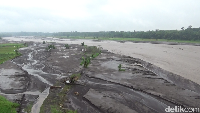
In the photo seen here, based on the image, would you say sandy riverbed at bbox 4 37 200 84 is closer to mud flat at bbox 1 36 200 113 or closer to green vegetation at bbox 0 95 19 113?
mud flat at bbox 1 36 200 113

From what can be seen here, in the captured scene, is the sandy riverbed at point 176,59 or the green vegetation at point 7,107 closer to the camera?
the green vegetation at point 7,107

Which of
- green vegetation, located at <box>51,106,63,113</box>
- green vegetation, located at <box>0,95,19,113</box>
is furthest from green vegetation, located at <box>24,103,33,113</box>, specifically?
green vegetation, located at <box>51,106,63,113</box>

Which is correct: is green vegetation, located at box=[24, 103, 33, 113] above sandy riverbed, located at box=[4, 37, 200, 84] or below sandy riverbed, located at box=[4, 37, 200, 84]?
below

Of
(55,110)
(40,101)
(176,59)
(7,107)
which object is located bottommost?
(40,101)

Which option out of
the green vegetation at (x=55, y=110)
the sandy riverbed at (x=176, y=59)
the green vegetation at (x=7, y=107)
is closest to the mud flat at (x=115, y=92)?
the green vegetation at (x=55, y=110)

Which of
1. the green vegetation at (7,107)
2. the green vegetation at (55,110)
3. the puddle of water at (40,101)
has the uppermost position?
the green vegetation at (7,107)

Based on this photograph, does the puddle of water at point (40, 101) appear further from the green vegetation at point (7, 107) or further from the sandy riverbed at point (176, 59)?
the sandy riverbed at point (176, 59)

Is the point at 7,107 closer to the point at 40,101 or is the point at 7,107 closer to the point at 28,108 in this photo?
the point at 28,108

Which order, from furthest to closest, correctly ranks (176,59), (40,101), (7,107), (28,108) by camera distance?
(176,59) < (40,101) < (28,108) < (7,107)

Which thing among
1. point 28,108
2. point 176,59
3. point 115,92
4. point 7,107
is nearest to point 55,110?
point 28,108

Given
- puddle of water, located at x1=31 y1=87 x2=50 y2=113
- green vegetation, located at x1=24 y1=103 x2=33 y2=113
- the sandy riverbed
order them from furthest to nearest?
the sandy riverbed
puddle of water, located at x1=31 y1=87 x2=50 y2=113
green vegetation, located at x1=24 y1=103 x2=33 y2=113

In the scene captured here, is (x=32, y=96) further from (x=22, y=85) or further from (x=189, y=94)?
(x=189, y=94)
